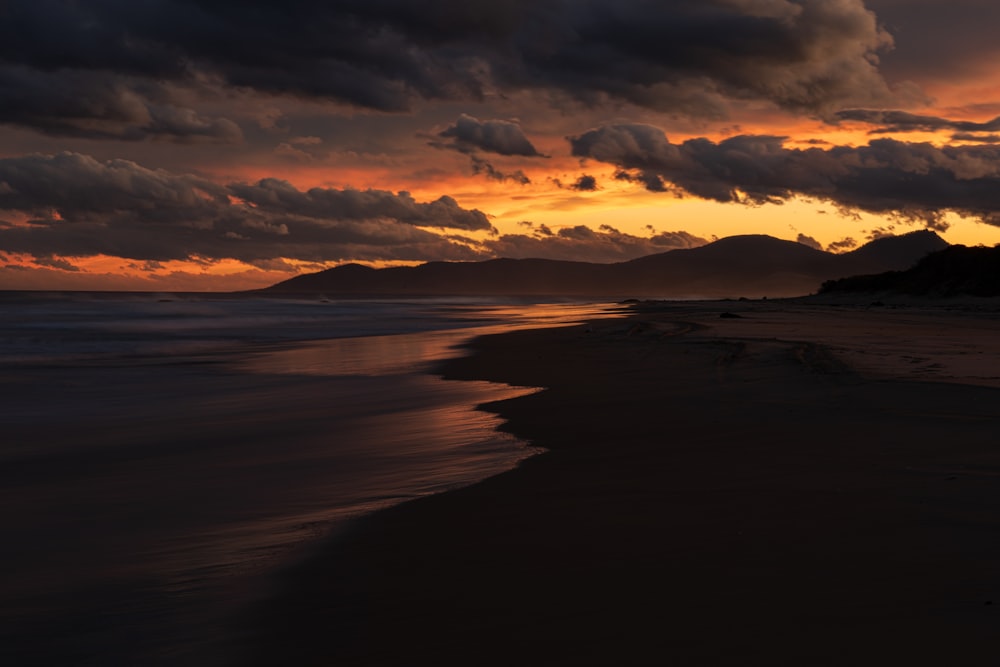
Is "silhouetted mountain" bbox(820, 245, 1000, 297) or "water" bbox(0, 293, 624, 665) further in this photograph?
"silhouetted mountain" bbox(820, 245, 1000, 297)

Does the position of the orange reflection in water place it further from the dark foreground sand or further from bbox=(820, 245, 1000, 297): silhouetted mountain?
bbox=(820, 245, 1000, 297): silhouetted mountain

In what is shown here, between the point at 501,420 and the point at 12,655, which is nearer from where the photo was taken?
the point at 12,655

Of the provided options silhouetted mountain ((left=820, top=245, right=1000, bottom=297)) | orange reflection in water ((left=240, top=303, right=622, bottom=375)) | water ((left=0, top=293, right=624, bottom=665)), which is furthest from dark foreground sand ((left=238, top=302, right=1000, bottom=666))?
silhouetted mountain ((left=820, top=245, right=1000, bottom=297))

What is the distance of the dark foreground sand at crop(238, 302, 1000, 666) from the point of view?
3807mm

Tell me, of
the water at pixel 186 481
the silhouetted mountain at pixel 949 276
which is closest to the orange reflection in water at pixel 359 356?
the water at pixel 186 481

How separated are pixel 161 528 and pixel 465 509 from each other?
7.36ft

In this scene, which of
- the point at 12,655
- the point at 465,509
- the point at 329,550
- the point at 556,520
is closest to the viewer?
the point at 12,655

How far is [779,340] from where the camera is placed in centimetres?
2200

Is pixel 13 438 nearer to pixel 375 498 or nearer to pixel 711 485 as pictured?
pixel 375 498

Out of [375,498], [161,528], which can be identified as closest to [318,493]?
[375,498]

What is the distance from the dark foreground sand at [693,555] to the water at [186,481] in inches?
19.9

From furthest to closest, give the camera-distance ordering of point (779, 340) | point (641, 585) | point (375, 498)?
point (779, 340), point (375, 498), point (641, 585)

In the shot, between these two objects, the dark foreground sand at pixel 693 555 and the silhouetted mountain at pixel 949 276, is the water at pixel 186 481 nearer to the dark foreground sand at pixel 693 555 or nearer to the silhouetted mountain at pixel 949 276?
the dark foreground sand at pixel 693 555

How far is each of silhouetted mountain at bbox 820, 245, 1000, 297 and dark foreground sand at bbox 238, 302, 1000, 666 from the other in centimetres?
5984
